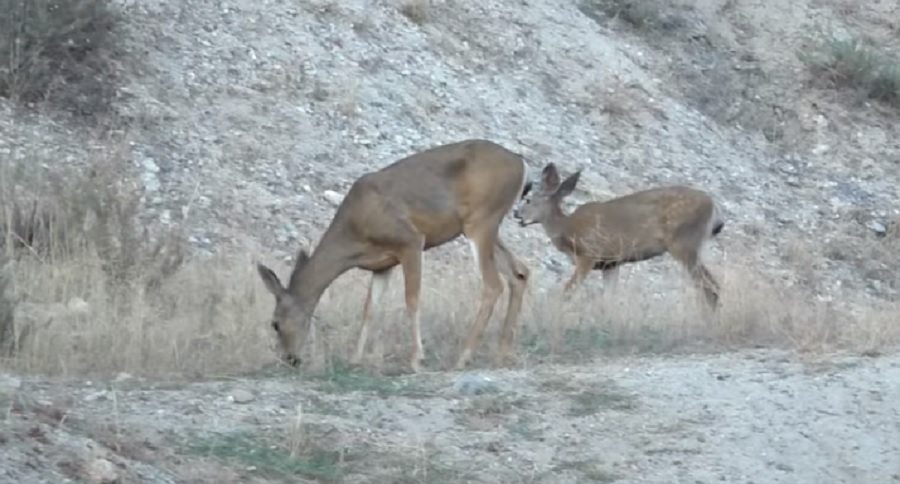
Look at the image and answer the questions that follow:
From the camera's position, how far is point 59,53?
20047mm

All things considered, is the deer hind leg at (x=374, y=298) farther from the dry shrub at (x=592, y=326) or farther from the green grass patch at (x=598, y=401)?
the green grass patch at (x=598, y=401)

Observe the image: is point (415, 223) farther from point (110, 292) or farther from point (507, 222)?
point (507, 222)

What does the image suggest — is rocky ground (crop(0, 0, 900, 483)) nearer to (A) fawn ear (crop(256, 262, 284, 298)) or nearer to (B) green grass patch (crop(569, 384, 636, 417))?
(B) green grass patch (crop(569, 384, 636, 417))

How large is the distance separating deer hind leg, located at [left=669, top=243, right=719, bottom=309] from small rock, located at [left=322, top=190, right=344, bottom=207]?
4.46 metres

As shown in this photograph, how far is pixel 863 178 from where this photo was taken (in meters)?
24.4

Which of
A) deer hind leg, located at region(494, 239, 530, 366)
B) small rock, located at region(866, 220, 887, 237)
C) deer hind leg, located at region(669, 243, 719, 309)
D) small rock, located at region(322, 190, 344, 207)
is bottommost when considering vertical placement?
small rock, located at region(866, 220, 887, 237)

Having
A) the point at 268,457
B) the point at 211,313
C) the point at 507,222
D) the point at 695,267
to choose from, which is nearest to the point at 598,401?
the point at 268,457

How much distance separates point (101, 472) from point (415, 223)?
217 inches

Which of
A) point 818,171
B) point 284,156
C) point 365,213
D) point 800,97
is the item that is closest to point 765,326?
point 365,213

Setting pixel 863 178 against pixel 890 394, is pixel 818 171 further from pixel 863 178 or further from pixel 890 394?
pixel 890 394

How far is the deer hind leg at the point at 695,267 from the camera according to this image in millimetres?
15812

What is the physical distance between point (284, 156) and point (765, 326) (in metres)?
8.57

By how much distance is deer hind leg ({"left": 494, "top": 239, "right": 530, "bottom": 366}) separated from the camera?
42.7 feet

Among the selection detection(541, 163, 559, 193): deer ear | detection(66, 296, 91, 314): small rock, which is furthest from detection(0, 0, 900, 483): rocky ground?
detection(541, 163, 559, 193): deer ear
